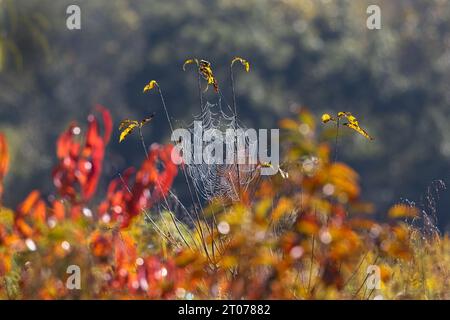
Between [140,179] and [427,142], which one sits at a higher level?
[140,179]

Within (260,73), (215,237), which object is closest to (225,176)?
(215,237)

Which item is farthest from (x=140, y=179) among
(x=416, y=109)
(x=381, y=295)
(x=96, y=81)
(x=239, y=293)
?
(x=96, y=81)

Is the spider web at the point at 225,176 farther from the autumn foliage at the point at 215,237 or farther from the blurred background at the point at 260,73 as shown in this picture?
the blurred background at the point at 260,73

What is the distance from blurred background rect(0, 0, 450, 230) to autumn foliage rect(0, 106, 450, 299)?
2791cm

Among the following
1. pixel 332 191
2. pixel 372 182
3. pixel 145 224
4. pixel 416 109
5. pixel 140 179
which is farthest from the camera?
pixel 416 109

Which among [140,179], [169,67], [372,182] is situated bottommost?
[372,182]

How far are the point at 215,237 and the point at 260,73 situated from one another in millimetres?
36792

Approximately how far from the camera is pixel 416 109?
38750mm

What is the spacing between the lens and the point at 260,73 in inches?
1640

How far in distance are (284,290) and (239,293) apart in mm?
179

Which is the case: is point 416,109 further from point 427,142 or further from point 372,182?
point 372,182

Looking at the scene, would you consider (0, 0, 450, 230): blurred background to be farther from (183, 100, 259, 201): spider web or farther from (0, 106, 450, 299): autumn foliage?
(0, 106, 450, 299): autumn foliage

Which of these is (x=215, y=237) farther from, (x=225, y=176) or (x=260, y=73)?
(x=260, y=73)
